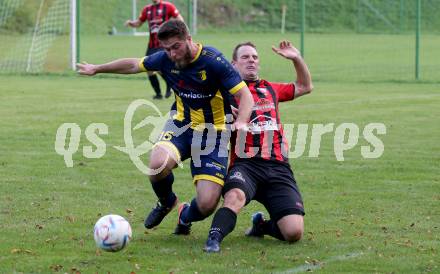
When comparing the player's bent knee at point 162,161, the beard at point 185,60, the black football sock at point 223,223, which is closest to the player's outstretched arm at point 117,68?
the beard at point 185,60

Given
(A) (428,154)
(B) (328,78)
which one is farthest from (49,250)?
(B) (328,78)

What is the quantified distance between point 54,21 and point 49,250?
2348 cm

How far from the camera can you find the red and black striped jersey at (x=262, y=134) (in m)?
7.55

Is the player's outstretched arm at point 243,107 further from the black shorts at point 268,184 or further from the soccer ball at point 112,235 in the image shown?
the soccer ball at point 112,235

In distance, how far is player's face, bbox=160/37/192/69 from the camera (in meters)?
7.02

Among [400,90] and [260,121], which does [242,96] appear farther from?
[400,90]

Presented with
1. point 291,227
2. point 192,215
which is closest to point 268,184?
point 291,227

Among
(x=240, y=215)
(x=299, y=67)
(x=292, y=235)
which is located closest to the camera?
(x=292, y=235)

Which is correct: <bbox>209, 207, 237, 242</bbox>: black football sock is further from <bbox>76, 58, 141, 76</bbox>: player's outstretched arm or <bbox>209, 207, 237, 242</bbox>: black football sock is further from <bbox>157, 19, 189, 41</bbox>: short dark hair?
<bbox>76, 58, 141, 76</bbox>: player's outstretched arm

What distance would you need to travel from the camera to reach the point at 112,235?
253 inches

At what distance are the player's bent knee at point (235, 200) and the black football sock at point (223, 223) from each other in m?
0.05

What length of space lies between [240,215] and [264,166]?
0.83 metres

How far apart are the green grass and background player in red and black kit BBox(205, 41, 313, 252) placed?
19 centimetres

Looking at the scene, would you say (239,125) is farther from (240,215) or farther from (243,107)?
(240,215)
